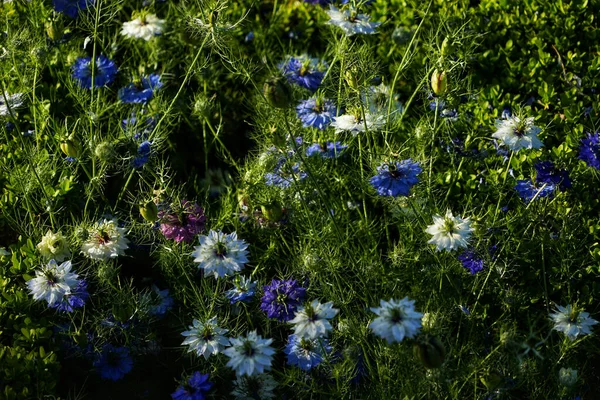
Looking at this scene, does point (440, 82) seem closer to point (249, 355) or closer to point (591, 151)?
point (591, 151)

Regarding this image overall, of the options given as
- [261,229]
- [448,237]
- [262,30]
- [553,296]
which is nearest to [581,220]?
[553,296]

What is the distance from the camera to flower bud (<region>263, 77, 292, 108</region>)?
6.83ft

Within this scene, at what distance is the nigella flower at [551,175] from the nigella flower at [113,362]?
134cm

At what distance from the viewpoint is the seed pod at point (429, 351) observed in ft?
6.00

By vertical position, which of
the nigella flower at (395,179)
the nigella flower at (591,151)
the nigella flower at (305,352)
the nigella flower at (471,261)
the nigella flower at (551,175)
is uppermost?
the nigella flower at (591,151)

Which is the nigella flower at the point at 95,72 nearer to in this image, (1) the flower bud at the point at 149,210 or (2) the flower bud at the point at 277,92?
(1) the flower bud at the point at 149,210

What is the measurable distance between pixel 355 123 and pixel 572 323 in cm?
84

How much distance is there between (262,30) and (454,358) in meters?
1.91

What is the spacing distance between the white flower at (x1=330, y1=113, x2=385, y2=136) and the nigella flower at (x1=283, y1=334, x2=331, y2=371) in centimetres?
63

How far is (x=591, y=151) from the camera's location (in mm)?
2479

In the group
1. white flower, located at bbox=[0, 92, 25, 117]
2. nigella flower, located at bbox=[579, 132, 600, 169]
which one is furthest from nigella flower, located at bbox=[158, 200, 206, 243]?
nigella flower, located at bbox=[579, 132, 600, 169]

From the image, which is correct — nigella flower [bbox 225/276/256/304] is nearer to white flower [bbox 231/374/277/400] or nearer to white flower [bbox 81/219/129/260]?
white flower [bbox 231/374/277/400]

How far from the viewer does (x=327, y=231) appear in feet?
8.63

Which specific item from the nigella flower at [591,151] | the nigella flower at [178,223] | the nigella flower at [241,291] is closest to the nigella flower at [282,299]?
the nigella flower at [241,291]
